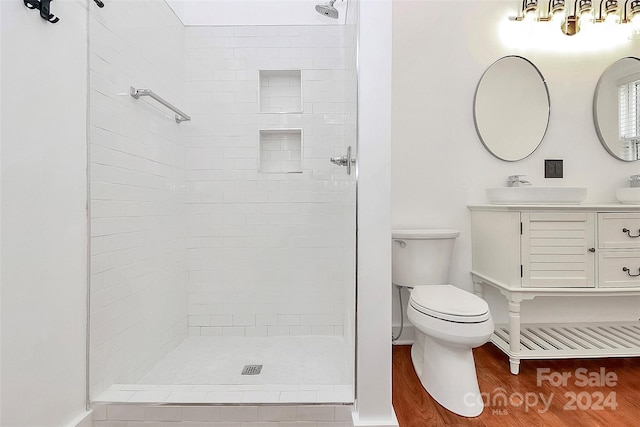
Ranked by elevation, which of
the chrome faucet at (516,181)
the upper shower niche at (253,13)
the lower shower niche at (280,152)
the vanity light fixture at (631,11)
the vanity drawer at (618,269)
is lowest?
the vanity drawer at (618,269)

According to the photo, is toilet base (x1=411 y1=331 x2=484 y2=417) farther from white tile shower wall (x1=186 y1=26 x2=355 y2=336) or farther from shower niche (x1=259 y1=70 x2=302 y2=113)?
shower niche (x1=259 y1=70 x2=302 y2=113)

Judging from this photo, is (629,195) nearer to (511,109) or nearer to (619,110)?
(619,110)

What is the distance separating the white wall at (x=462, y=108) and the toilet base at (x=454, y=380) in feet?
2.32

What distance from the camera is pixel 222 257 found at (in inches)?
86.7

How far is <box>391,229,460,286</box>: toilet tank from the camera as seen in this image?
2.01 m

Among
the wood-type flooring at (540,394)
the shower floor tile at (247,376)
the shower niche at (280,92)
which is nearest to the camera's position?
the shower floor tile at (247,376)

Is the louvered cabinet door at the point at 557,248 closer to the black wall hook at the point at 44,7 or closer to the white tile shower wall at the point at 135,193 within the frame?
the white tile shower wall at the point at 135,193

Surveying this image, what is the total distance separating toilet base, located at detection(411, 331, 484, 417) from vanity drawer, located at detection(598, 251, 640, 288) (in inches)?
38.4

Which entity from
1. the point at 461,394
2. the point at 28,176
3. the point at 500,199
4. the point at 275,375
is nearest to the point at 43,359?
the point at 28,176

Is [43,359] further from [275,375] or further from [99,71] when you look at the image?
[99,71]

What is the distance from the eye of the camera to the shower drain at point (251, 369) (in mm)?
1707

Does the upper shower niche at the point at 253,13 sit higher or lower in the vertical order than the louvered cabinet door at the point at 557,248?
higher

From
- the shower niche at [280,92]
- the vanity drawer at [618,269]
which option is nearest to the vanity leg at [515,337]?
the vanity drawer at [618,269]

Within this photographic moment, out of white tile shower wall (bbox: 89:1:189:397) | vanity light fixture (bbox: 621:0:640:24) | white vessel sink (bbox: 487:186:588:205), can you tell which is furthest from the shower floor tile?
vanity light fixture (bbox: 621:0:640:24)
